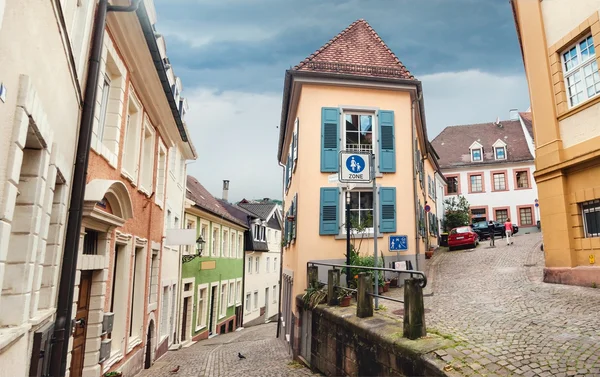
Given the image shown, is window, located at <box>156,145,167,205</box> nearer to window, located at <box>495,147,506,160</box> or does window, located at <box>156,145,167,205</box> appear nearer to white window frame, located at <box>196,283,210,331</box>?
white window frame, located at <box>196,283,210,331</box>

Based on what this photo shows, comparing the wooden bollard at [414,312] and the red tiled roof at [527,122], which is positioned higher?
the red tiled roof at [527,122]

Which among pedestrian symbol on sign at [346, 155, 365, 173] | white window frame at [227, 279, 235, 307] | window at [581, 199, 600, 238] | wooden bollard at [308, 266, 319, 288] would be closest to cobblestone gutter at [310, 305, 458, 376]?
wooden bollard at [308, 266, 319, 288]

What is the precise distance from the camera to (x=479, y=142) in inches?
1503

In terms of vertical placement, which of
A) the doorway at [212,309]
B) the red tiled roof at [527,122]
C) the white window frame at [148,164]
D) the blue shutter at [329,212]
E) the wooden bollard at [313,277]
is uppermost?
the red tiled roof at [527,122]

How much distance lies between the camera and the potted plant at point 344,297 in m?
8.41

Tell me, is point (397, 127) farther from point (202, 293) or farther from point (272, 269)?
point (272, 269)

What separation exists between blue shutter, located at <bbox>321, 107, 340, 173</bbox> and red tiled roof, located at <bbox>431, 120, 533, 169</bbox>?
2742 cm

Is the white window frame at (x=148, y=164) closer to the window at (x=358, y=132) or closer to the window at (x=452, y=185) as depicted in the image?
the window at (x=358, y=132)

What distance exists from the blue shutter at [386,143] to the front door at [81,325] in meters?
8.82

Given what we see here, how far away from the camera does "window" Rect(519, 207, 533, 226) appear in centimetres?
3378

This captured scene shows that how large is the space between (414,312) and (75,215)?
474 centimetres

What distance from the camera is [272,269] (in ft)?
122

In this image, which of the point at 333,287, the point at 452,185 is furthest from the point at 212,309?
the point at 452,185

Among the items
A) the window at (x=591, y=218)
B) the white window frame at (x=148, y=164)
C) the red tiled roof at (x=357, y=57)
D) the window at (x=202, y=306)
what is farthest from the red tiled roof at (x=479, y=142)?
the white window frame at (x=148, y=164)
